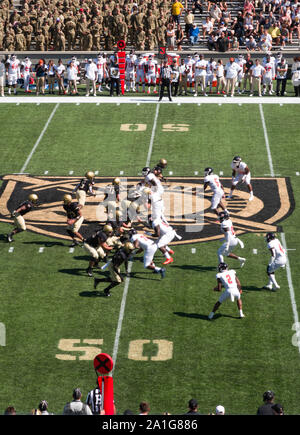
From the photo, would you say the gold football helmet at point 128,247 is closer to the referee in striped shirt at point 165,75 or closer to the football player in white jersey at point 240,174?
the football player in white jersey at point 240,174

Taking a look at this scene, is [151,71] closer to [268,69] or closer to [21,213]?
[268,69]

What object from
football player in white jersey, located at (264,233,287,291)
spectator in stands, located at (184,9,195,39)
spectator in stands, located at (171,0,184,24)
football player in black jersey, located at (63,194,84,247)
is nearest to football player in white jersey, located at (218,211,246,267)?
football player in white jersey, located at (264,233,287,291)

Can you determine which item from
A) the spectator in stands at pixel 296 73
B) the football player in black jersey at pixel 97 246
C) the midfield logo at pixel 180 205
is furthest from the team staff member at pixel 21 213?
the spectator in stands at pixel 296 73

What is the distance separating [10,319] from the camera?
20484 mm

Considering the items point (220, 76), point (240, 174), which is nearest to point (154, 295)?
point (240, 174)

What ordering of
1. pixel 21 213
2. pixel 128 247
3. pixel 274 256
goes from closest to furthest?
pixel 128 247 < pixel 274 256 < pixel 21 213

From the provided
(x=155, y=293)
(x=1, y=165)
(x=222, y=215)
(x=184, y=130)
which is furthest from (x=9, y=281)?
(x=184, y=130)

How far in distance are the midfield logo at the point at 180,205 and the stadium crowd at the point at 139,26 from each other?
15187 mm

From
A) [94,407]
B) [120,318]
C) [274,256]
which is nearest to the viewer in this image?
[94,407]

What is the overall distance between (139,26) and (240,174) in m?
17.9

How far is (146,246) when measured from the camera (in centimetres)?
2242

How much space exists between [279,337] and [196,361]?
2.12 meters

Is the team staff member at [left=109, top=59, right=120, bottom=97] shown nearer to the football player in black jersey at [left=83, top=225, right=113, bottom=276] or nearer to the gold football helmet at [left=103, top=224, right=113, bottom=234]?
the football player in black jersey at [left=83, top=225, right=113, bottom=276]

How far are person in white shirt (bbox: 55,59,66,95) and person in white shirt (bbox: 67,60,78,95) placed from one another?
0.37 m
